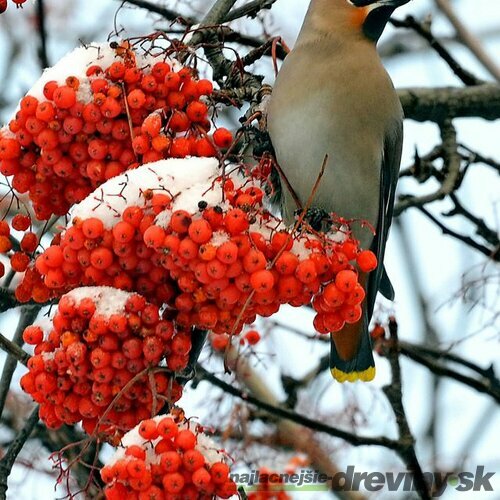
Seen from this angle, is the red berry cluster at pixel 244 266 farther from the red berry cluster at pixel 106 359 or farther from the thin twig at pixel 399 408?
the thin twig at pixel 399 408

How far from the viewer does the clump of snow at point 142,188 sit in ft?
7.36

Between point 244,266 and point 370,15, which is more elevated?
point 370,15

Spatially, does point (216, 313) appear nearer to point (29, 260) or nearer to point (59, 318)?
point (59, 318)

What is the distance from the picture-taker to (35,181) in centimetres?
256

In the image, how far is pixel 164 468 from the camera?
6.57 ft

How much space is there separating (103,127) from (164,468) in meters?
0.85

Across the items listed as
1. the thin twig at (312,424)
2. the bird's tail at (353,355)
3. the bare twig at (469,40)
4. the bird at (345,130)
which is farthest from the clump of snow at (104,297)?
the bare twig at (469,40)

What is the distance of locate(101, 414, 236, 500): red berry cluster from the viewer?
6.52 feet

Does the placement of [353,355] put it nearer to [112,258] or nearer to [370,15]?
[370,15]

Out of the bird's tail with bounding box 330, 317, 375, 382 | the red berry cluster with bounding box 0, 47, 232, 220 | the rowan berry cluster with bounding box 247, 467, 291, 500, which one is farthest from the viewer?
the rowan berry cluster with bounding box 247, 467, 291, 500

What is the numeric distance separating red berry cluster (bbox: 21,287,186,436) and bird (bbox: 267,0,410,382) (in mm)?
1320

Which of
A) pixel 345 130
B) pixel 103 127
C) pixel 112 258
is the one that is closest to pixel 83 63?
pixel 103 127

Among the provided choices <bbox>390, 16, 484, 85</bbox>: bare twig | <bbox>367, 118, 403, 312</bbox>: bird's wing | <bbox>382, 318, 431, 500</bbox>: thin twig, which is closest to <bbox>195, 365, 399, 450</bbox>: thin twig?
<bbox>382, 318, 431, 500</bbox>: thin twig

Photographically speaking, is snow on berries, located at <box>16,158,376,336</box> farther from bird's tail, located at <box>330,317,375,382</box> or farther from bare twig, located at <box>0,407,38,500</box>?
bird's tail, located at <box>330,317,375,382</box>
